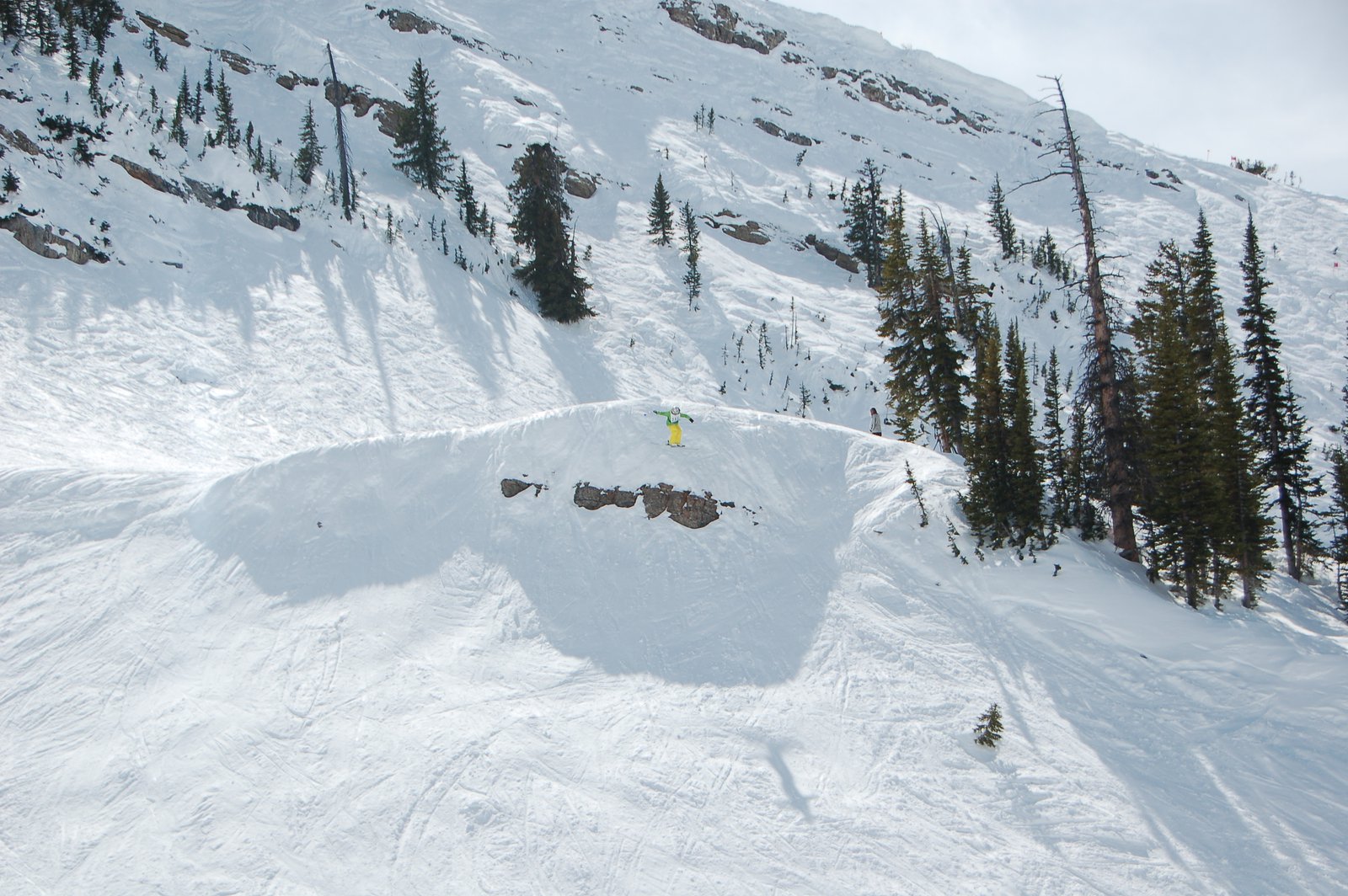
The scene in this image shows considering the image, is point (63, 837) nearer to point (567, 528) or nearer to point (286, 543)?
point (286, 543)

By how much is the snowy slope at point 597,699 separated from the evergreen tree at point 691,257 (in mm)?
22283

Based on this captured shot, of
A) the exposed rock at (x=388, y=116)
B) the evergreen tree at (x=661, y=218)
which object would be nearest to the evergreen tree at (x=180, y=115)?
the exposed rock at (x=388, y=116)

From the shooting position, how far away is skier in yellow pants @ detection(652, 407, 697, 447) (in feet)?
45.0

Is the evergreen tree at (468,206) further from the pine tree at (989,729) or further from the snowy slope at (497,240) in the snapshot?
the pine tree at (989,729)

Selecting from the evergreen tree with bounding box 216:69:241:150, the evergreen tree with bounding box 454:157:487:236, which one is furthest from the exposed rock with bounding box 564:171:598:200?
the evergreen tree with bounding box 216:69:241:150

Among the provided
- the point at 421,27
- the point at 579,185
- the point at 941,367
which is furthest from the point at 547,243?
the point at 421,27

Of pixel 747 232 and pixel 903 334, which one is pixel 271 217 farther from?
pixel 747 232

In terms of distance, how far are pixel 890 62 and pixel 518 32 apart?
4392 cm

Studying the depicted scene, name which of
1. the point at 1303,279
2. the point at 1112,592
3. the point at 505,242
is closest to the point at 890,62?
the point at 1303,279

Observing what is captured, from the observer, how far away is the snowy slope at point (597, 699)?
22.3 feet

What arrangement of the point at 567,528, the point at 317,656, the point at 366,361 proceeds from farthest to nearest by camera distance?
the point at 366,361
the point at 567,528
the point at 317,656

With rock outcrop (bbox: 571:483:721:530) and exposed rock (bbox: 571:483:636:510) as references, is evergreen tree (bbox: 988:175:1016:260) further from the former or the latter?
exposed rock (bbox: 571:483:636:510)

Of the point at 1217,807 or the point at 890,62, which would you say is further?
the point at 890,62

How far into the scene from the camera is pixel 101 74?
28.7 metres
